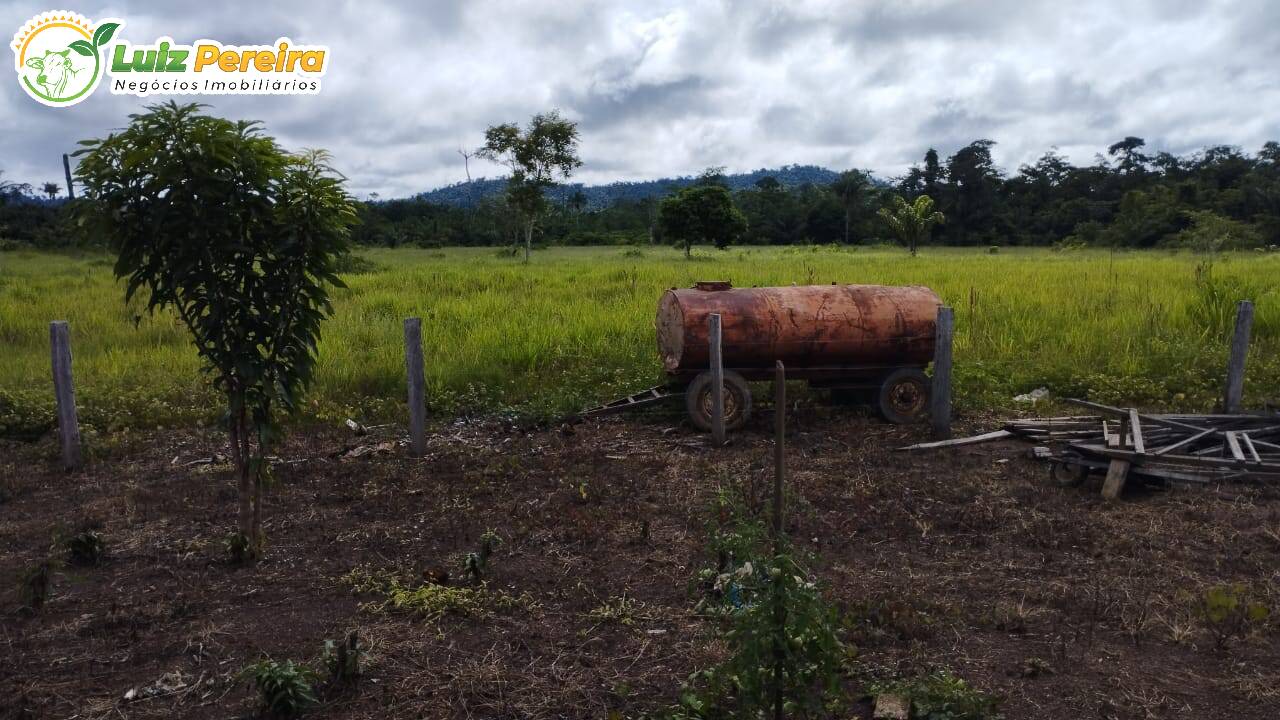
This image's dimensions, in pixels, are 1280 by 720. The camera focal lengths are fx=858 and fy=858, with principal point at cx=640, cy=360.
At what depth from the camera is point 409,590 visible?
467 cm

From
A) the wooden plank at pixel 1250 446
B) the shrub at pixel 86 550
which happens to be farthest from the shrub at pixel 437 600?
the wooden plank at pixel 1250 446

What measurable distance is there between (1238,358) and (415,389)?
7737 mm

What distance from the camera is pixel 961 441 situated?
24.7 feet

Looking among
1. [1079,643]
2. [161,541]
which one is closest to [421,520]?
[161,541]

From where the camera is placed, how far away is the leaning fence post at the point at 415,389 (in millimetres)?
7535

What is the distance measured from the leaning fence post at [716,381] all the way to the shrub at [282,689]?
4602 mm

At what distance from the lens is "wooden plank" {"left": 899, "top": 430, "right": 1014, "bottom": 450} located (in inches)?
294

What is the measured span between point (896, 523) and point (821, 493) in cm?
70

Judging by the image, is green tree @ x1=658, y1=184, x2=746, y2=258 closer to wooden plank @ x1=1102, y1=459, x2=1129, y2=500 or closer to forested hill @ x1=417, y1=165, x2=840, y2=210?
forested hill @ x1=417, y1=165, x2=840, y2=210

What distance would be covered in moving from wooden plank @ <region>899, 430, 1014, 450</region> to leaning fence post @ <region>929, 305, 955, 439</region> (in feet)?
0.56

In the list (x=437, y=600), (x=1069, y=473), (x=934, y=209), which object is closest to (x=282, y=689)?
(x=437, y=600)

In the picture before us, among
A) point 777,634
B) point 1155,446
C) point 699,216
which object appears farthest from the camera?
point 699,216

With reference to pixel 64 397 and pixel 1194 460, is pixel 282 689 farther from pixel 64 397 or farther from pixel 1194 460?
pixel 1194 460

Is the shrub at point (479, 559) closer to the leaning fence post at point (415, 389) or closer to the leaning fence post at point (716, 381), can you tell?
the leaning fence post at point (415, 389)
